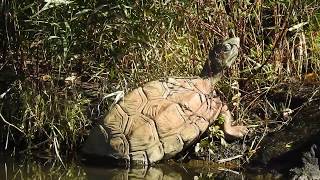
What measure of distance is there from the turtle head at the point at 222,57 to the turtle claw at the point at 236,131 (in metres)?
0.40

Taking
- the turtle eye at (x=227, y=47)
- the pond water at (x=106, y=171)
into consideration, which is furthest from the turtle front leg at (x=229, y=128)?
the turtle eye at (x=227, y=47)

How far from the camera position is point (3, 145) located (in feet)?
15.0

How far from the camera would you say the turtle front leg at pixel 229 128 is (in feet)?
14.6

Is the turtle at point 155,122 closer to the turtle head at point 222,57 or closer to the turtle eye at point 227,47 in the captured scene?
the turtle head at point 222,57

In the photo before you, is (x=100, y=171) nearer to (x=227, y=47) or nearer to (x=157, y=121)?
(x=157, y=121)

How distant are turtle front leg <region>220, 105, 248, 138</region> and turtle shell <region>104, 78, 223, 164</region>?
0.37ft

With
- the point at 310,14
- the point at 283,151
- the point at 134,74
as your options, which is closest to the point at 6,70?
the point at 134,74

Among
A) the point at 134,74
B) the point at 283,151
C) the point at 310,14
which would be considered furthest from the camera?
the point at 310,14

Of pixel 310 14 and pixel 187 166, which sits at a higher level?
pixel 310 14

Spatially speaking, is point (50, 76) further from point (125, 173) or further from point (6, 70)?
point (125, 173)

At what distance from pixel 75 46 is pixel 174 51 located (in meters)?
0.79

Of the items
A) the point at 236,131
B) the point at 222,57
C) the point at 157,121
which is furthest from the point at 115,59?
the point at 236,131

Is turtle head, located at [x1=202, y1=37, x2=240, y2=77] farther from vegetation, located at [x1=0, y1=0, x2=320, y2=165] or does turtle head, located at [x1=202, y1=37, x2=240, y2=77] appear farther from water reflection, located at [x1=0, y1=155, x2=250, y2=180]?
water reflection, located at [x1=0, y1=155, x2=250, y2=180]

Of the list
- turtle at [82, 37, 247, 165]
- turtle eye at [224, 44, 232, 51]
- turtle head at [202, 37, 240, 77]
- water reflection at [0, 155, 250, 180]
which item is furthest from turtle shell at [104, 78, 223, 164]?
turtle eye at [224, 44, 232, 51]
